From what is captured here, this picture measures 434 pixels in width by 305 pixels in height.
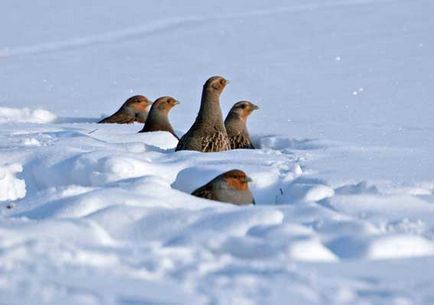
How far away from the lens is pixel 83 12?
732 inches

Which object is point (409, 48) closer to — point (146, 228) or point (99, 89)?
point (99, 89)

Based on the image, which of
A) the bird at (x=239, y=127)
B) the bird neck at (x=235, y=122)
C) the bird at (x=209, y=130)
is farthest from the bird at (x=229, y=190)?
the bird neck at (x=235, y=122)

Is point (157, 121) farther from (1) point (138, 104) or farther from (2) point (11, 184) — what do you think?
(2) point (11, 184)

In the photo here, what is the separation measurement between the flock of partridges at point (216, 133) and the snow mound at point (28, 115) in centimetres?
170

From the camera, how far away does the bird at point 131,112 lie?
9.98 m

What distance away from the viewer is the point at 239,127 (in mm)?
8328

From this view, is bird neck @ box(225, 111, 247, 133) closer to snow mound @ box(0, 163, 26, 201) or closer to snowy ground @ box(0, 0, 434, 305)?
snowy ground @ box(0, 0, 434, 305)

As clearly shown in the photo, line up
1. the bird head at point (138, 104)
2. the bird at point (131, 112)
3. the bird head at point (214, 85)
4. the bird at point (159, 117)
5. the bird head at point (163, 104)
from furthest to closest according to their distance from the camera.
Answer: the bird head at point (138, 104)
the bird at point (131, 112)
the bird head at point (163, 104)
the bird at point (159, 117)
the bird head at point (214, 85)

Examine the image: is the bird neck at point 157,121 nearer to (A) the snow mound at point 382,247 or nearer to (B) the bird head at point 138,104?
(B) the bird head at point 138,104

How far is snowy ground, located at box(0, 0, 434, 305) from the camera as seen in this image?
3.74m

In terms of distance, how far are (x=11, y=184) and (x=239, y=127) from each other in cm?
260

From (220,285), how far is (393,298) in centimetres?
60

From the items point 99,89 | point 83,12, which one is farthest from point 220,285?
point 83,12

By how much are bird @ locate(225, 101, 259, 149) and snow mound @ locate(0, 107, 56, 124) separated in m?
2.51
